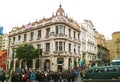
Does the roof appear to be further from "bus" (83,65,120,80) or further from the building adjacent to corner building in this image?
"bus" (83,65,120,80)

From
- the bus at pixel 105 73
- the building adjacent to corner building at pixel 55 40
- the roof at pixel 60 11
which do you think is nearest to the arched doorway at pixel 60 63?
the building adjacent to corner building at pixel 55 40

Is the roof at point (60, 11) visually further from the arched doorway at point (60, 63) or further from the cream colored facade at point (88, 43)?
the arched doorway at point (60, 63)

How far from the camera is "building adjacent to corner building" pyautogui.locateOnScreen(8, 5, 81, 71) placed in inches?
1823

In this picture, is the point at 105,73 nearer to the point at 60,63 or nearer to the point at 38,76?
the point at 38,76

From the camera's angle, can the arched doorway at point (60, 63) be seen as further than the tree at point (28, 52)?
No

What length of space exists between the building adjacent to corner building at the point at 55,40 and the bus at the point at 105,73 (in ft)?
60.7

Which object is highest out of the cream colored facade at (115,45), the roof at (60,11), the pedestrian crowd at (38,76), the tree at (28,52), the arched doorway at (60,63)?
the roof at (60,11)

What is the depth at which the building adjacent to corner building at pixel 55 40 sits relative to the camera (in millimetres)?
46312

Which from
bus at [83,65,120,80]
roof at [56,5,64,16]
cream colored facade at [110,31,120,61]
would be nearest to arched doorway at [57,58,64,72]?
roof at [56,5,64,16]

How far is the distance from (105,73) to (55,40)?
22.0 metres

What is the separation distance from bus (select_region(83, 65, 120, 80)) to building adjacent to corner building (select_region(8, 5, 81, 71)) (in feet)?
60.7

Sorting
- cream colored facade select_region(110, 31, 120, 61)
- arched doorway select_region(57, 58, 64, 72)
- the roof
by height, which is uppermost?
the roof

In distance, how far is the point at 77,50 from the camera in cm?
5300

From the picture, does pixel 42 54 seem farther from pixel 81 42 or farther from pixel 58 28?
pixel 81 42
